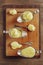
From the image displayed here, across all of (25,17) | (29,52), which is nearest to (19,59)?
(29,52)

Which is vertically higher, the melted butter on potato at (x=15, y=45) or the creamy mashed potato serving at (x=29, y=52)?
the melted butter on potato at (x=15, y=45)

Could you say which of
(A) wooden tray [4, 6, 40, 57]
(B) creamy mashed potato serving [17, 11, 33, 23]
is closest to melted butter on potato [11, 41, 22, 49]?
(A) wooden tray [4, 6, 40, 57]

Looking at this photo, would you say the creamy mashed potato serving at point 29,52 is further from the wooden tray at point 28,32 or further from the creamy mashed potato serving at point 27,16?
the creamy mashed potato serving at point 27,16

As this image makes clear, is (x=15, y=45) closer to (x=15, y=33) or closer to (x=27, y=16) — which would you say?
(x=15, y=33)

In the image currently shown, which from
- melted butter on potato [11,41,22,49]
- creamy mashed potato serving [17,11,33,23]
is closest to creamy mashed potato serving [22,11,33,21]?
creamy mashed potato serving [17,11,33,23]

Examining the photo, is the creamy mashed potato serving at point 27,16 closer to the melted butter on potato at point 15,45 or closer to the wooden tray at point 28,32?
the wooden tray at point 28,32

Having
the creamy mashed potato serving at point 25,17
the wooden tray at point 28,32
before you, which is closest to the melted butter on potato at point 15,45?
the wooden tray at point 28,32

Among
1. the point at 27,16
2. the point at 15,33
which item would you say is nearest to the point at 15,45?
the point at 15,33

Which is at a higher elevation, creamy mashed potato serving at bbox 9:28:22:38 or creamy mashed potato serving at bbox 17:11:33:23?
creamy mashed potato serving at bbox 17:11:33:23

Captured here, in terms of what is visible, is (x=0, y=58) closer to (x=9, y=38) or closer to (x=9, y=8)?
(x=9, y=38)

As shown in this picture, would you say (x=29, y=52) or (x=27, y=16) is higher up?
(x=27, y=16)

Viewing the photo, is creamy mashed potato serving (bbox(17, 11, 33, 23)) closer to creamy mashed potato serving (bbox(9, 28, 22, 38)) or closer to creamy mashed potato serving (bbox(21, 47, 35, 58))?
creamy mashed potato serving (bbox(9, 28, 22, 38))
